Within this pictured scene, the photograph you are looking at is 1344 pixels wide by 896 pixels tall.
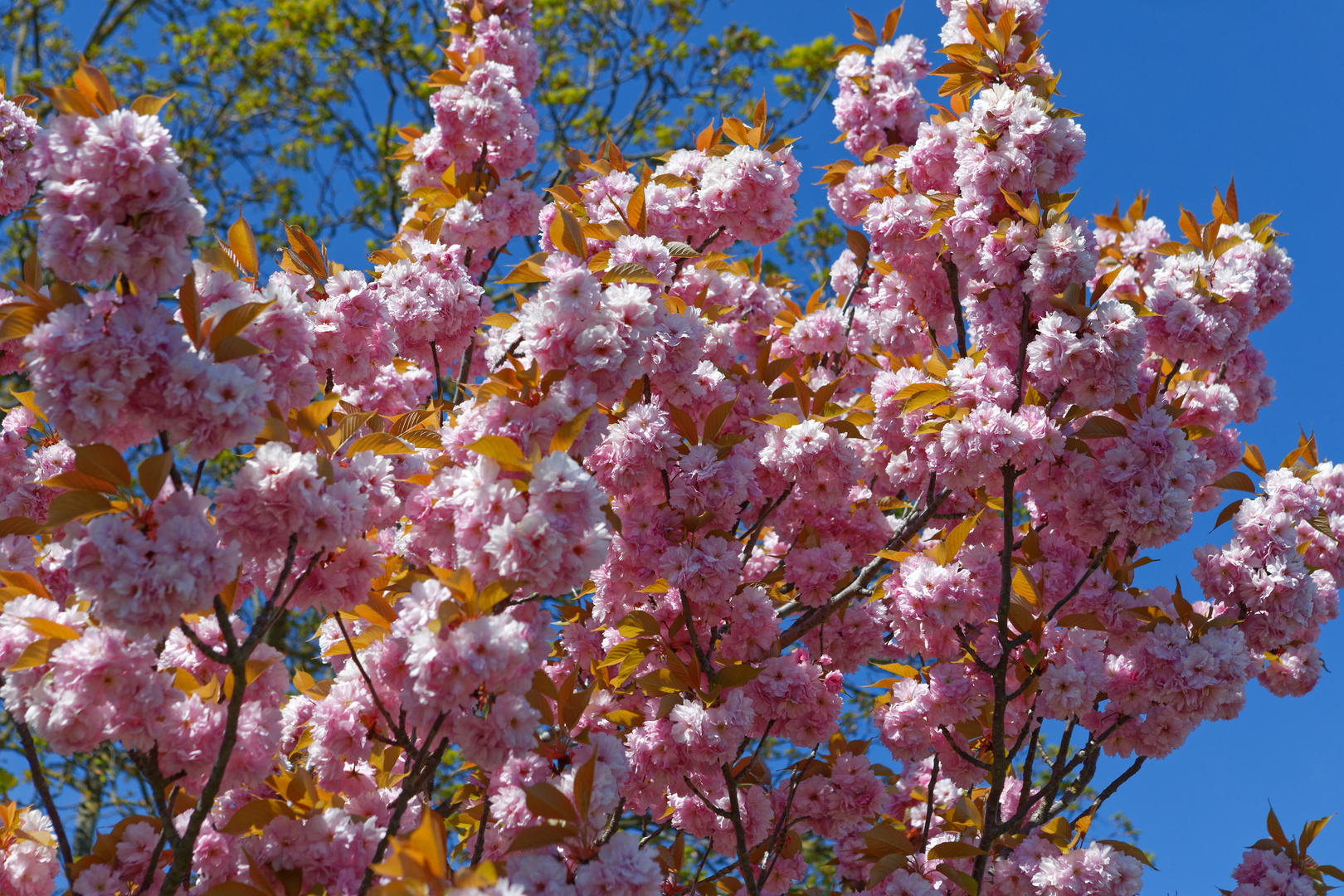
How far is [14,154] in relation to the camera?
373 cm

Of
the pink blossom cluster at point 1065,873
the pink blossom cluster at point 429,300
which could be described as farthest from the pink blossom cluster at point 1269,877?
the pink blossom cluster at point 429,300

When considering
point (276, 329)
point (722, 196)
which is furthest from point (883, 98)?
point (276, 329)

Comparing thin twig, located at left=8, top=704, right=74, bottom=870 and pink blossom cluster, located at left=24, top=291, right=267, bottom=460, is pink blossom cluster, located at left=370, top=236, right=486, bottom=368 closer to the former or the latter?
pink blossom cluster, located at left=24, top=291, right=267, bottom=460

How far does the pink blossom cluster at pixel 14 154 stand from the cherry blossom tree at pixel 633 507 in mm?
23

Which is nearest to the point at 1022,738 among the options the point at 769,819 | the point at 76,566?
the point at 769,819

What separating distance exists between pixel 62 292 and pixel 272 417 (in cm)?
53

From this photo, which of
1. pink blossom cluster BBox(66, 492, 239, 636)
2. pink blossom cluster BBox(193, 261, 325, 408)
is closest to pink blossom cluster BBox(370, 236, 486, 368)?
pink blossom cluster BBox(193, 261, 325, 408)

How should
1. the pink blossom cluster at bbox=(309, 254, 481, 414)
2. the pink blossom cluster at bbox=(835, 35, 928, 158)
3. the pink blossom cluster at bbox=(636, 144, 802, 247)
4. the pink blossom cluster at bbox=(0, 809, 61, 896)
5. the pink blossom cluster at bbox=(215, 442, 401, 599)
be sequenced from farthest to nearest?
the pink blossom cluster at bbox=(835, 35, 928, 158), the pink blossom cluster at bbox=(636, 144, 802, 247), the pink blossom cluster at bbox=(309, 254, 481, 414), the pink blossom cluster at bbox=(0, 809, 61, 896), the pink blossom cluster at bbox=(215, 442, 401, 599)

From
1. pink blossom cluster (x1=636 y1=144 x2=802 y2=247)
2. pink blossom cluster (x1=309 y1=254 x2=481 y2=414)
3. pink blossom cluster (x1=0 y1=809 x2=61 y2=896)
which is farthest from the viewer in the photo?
pink blossom cluster (x1=636 y1=144 x2=802 y2=247)

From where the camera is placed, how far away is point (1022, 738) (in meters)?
3.63

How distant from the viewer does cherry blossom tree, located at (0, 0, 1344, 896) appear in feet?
7.27

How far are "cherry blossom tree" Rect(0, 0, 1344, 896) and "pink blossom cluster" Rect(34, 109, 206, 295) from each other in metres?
0.01

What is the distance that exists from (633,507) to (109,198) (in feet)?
5.93

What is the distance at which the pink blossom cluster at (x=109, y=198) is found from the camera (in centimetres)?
215
